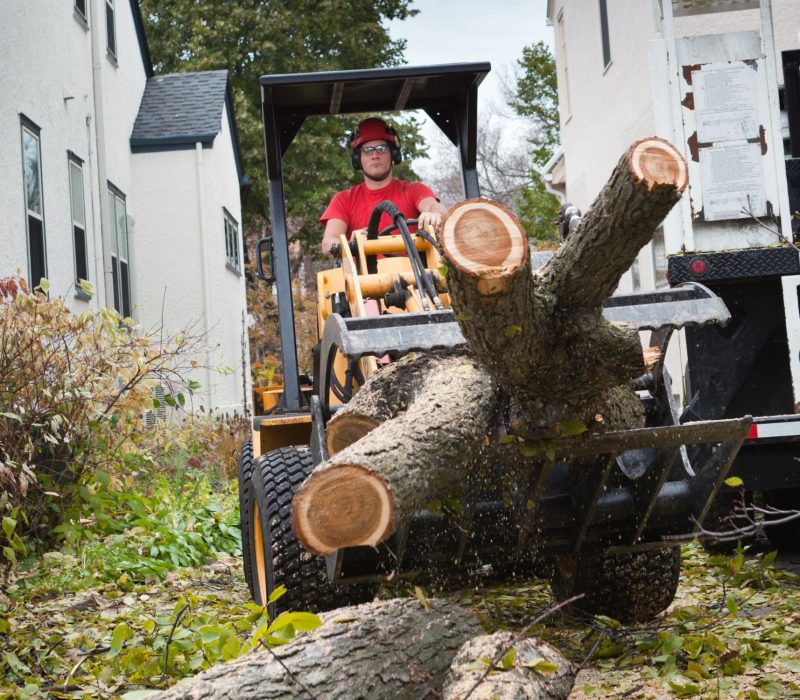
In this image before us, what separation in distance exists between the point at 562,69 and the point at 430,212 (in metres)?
15.0

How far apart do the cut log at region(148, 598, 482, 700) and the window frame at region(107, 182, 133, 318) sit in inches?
432

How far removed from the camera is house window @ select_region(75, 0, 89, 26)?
13.2 m

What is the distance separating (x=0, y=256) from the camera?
9570 millimetres

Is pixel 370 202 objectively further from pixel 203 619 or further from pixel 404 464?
pixel 404 464

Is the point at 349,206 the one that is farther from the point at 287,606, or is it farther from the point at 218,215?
the point at 218,215

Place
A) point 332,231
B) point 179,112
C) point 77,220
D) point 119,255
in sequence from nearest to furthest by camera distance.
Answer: point 332,231, point 77,220, point 119,255, point 179,112

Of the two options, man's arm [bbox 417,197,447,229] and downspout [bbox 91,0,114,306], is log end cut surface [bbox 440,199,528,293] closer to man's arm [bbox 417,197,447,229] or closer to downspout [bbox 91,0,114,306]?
man's arm [bbox 417,197,447,229]

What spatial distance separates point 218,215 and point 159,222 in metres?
1.58

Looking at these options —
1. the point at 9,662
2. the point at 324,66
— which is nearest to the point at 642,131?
the point at 9,662

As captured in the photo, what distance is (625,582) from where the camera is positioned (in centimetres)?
488

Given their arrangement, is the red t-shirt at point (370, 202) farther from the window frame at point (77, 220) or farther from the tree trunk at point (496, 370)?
the window frame at point (77, 220)

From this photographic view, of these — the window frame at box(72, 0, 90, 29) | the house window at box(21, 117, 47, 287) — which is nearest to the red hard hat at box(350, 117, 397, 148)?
the house window at box(21, 117, 47, 287)

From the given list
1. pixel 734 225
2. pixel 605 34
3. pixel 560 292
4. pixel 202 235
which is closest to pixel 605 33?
pixel 605 34

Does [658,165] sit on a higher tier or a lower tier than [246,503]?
higher
